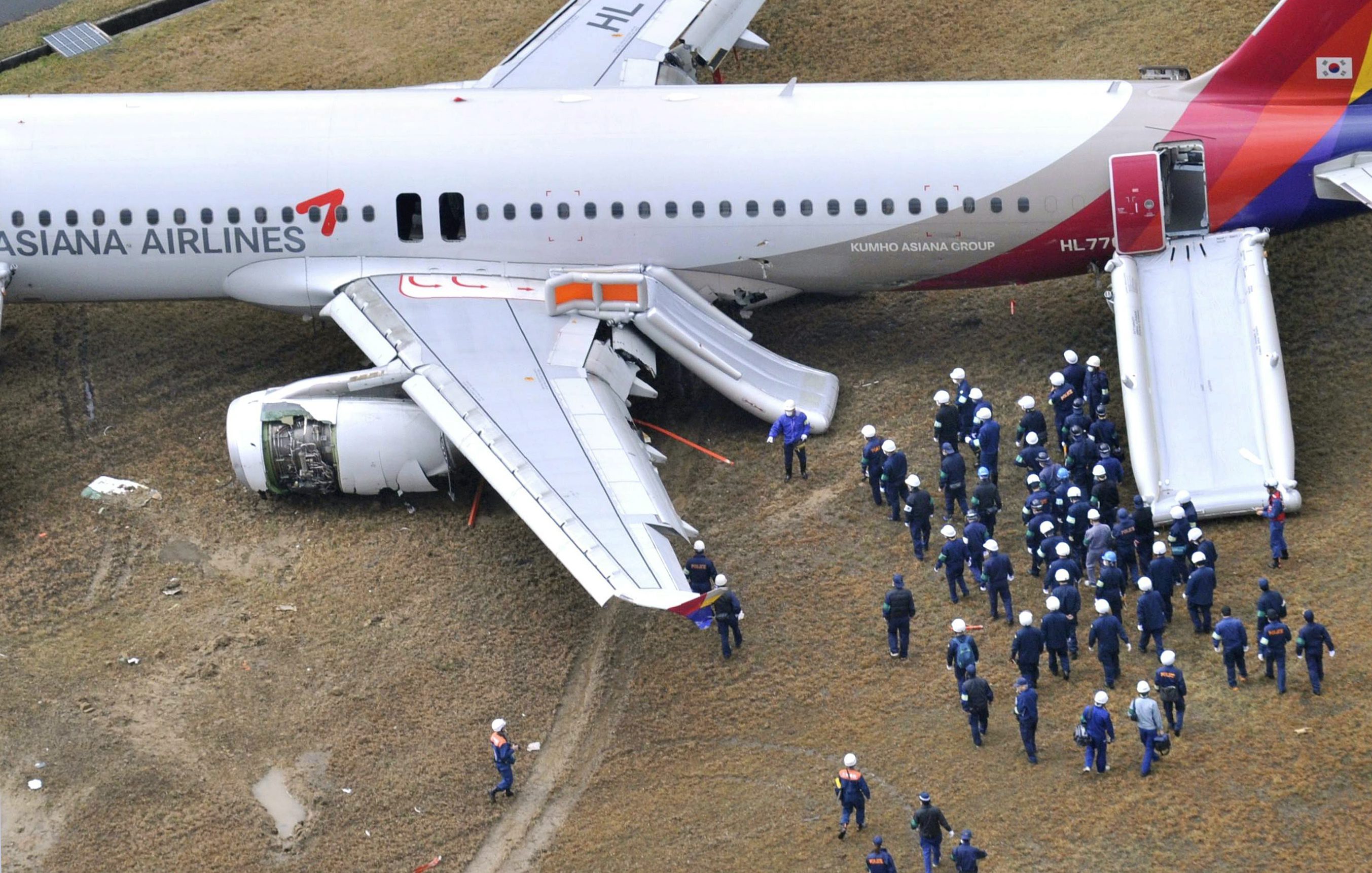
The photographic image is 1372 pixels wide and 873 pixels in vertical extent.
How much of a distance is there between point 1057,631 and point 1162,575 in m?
2.11

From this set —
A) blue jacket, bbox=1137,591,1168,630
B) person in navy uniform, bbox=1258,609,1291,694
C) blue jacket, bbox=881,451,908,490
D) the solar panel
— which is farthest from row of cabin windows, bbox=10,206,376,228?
person in navy uniform, bbox=1258,609,1291,694

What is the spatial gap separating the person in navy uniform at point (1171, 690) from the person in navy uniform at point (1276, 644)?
134 cm

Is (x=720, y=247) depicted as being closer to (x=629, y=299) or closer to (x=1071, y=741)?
A: (x=629, y=299)

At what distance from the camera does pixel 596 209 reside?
120ft

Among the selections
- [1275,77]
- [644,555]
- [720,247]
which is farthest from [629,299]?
[1275,77]

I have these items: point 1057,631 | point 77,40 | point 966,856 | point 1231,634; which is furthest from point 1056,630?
point 77,40

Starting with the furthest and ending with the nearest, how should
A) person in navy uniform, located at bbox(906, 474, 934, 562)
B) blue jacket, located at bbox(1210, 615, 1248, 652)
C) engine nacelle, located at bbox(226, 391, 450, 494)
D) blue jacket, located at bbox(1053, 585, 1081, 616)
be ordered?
1. engine nacelle, located at bbox(226, 391, 450, 494)
2. person in navy uniform, located at bbox(906, 474, 934, 562)
3. blue jacket, located at bbox(1053, 585, 1081, 616)
4. blue jacket, located at bbox(1210, 615, 1248, 652)

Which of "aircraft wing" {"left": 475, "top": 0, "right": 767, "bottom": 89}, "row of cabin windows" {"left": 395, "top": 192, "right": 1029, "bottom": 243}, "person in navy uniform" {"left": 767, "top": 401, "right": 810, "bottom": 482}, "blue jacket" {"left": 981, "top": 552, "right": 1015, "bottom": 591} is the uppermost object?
"aircraft wing" {"left": 475, "top": 0, "right": 767, "bottom": 89}

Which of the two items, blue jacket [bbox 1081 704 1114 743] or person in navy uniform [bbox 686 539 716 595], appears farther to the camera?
person in navy uniform [bbox 686 539 716 595]

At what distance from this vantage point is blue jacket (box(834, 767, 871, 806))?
85.7 ft

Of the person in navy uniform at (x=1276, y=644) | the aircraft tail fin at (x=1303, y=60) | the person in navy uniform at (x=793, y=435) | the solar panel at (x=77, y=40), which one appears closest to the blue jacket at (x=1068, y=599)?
the person in navy uniform at (x=1276, y=644)

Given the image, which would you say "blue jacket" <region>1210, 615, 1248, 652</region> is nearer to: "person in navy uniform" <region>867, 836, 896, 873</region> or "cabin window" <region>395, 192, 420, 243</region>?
"person in navy uniform" <region>867, 836, 896, 873</region>

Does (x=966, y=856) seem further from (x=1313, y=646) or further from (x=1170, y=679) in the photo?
(x=1313, y=646)

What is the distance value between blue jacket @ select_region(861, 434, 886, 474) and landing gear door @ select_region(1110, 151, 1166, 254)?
21.5 feet
